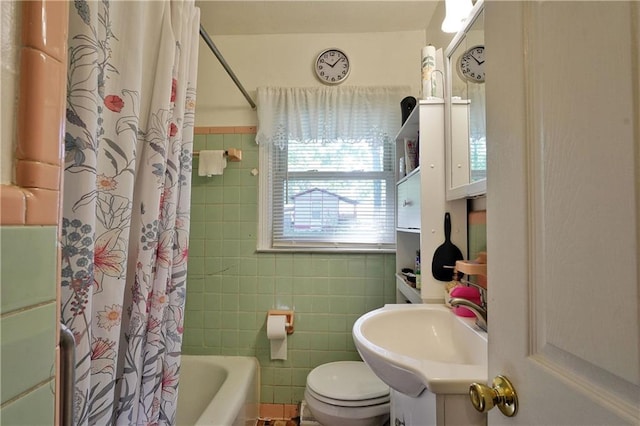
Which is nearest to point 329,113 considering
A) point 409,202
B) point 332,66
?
point 332,66

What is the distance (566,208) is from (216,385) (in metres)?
1.91

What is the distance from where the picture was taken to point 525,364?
1.54 ft

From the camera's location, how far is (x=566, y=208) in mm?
392

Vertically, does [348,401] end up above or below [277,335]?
below

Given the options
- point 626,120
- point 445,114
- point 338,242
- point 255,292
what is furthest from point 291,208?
point 626,120

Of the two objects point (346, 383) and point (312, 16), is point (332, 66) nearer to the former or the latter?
point (312, 16)

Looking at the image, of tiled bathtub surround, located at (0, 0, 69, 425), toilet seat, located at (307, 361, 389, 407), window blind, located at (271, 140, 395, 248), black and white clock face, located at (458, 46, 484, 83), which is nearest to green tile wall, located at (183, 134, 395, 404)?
window blind, located at (271, 140, 395, 248)

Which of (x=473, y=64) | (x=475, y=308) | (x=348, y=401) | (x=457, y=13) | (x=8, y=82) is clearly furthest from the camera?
(x=348, y=401)

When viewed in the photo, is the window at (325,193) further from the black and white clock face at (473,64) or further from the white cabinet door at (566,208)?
the white cabinet door at (566,208)

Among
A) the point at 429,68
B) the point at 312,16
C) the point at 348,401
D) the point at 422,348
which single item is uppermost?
the point at 312,16

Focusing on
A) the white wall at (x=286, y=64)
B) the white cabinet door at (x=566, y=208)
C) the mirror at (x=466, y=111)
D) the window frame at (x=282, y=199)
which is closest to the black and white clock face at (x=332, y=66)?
the white wall at (x=286, y=64)

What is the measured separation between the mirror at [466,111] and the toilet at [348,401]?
0.95 meters

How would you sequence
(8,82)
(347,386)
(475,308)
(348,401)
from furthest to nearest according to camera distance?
(347,386) < (348,401) < (475,308) < (8,82)

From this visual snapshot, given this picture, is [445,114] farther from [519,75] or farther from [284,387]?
[284,387]
